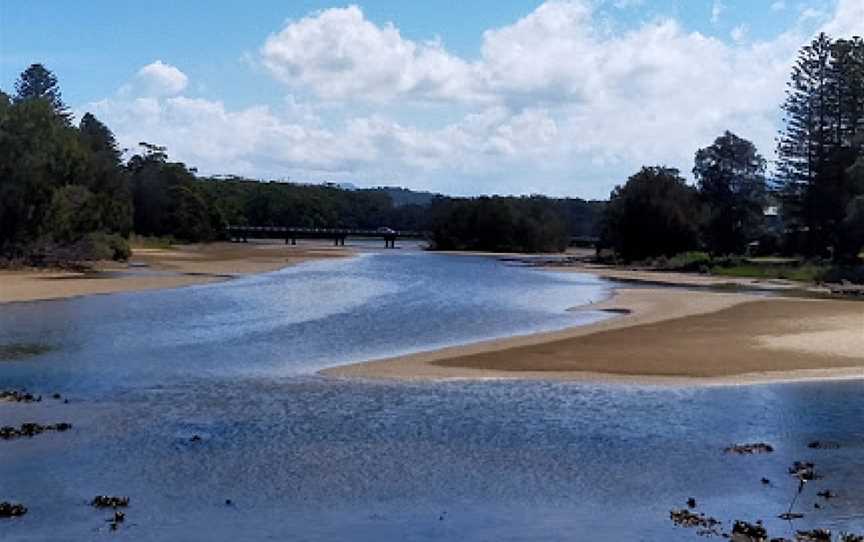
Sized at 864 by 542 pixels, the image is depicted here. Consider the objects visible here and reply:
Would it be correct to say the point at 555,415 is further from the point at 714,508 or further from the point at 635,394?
the point at 714,508

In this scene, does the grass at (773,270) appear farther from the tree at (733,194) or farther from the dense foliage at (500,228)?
the dense foliage at (500,228)


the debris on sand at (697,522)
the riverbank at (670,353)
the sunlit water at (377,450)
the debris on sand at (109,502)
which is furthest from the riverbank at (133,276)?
the debris on sand at (697,522)

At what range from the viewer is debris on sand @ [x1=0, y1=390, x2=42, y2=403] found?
72.9ft

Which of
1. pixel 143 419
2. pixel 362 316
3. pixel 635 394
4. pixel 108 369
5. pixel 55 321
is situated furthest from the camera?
pixel 362 316

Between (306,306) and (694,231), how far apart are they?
206ft

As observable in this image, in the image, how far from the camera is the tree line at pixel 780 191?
284ft

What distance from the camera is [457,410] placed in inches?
856

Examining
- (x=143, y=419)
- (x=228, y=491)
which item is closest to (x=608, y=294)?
(x=143, y=419)

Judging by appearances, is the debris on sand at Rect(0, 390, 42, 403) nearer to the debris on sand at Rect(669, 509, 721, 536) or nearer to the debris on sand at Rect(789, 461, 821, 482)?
the debris on sand at Rect(669, 509, 721, 536)

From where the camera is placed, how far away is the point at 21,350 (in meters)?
30.7

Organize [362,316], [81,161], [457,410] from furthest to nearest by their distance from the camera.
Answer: [81,161], [362,316], [457,410]

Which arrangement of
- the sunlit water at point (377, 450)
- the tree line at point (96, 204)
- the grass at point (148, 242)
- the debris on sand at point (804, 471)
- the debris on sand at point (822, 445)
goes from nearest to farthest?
the sunlit water at point (377, 450) < the debris on sand at point (804, 471) < the debris on sand at point (822, 445) < the tree line at point (96, 204) < the grass at point (148, 242)

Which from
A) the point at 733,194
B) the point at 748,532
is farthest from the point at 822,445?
the point at 733,194

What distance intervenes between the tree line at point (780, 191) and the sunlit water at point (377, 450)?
56.2 m
